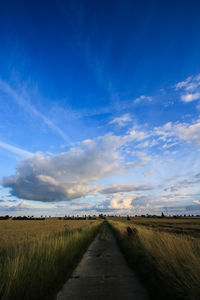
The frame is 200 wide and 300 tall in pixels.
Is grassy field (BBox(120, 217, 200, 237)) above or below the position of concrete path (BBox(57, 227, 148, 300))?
above

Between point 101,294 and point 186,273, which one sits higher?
point 186,273

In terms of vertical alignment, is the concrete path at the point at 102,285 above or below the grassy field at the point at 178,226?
below

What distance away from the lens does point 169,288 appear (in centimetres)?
509

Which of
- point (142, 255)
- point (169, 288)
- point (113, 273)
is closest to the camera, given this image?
point (169, 288)

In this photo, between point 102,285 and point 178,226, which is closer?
point 102,285

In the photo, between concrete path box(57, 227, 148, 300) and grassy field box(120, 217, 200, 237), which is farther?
grassy field box(120, 217, 200, 237)

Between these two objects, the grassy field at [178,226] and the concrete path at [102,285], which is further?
the grassy field at [178,226]

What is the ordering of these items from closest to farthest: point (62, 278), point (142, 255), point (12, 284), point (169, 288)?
point (12, 284) < point (169, 288) < point (62, 278) < point (142, 255)

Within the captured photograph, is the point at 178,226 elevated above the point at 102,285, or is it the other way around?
the point at 178,226

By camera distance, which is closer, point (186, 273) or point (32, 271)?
point (186, 273)

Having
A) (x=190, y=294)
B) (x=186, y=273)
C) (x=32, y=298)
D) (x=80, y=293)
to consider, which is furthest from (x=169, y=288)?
(x=32, y=298)

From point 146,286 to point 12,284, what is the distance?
433 cm

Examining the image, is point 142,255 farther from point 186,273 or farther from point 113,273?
point 186,273

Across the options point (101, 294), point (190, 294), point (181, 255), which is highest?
point (181, 255)
